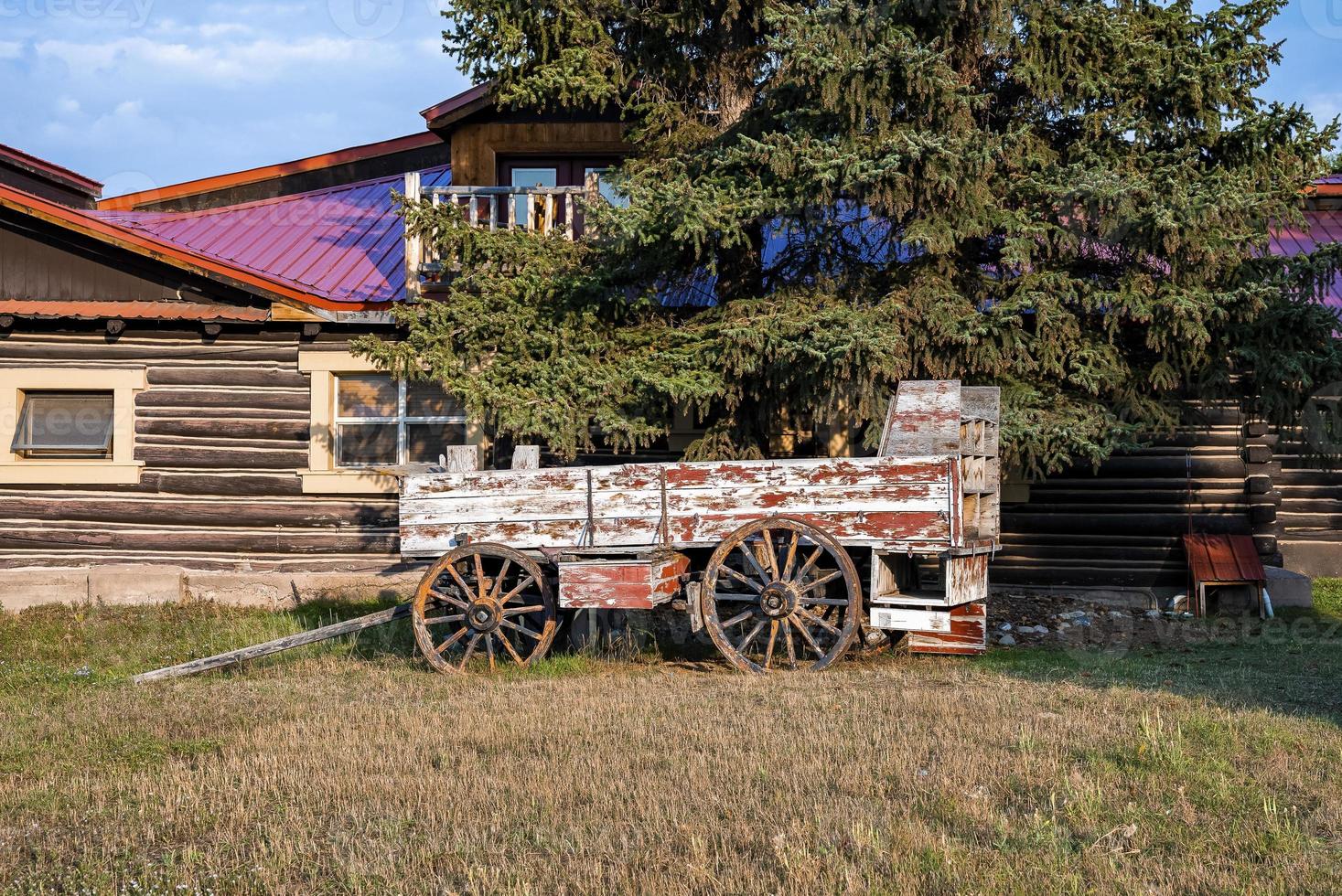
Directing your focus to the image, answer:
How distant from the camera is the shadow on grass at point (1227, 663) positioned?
808 centimetres

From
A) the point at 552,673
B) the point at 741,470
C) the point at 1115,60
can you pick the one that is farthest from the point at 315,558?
the point at 1115,60

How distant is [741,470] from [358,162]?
1119 centimetres

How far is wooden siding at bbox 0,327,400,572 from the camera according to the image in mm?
13852

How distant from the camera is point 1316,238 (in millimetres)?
18016

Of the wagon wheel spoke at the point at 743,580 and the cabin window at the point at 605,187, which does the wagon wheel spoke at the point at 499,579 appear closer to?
the wagon wheel spoke at the point at 743,580

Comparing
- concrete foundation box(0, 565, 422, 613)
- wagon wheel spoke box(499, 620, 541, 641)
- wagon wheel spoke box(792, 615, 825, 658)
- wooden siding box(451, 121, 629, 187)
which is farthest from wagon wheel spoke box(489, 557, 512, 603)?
wooden siding box(451, 121, 629, 187)

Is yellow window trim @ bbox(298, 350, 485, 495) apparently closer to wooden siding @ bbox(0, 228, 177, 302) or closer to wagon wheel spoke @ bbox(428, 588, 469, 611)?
wooden siding @ bbox(0, 228, 177, 302)

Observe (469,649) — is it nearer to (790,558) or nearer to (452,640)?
(452,640)

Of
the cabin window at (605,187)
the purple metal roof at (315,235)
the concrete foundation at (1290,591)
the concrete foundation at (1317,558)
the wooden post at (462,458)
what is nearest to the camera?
the wooden post at (462,458)

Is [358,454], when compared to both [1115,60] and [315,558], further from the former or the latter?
[1115,60]

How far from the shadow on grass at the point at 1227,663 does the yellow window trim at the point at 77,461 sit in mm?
9684

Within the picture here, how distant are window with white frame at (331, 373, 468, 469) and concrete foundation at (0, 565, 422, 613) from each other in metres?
1.34

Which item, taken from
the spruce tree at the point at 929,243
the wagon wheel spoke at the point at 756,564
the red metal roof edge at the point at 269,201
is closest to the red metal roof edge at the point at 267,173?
the red metal roof edge at the point at 269,201

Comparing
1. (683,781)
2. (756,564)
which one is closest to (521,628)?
(756,564)
